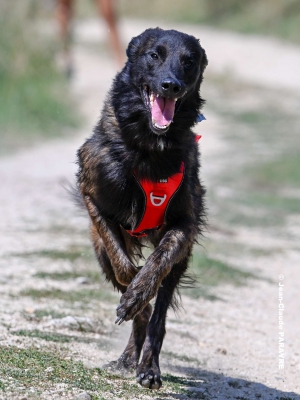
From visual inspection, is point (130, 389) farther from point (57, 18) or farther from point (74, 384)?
point (57, 18)

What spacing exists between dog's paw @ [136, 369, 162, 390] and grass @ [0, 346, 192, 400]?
0.04 meters

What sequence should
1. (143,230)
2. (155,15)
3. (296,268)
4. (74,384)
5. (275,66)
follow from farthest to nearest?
1. (155,15)
2. (275,66)
3. (296,268)
4. (143,230)
5. (74,384)

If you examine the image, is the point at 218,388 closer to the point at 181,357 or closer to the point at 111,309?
the point at 181,357

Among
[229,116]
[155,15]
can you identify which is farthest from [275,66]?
[155,15]

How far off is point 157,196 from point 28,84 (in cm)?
1161

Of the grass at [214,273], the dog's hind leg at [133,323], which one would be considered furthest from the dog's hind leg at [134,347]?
the grass at [214,273]

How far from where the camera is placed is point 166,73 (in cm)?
502

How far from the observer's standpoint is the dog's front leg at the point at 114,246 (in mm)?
5066

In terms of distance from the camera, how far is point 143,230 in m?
5.27

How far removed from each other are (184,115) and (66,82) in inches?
517

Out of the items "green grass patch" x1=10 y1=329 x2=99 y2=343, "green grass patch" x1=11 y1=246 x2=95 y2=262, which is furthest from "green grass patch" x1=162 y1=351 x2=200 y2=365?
"green grass patch" x1=11 y1=246 x2=95 y2=262

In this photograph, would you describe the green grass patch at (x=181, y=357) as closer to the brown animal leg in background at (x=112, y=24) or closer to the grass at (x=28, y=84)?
the grass at (x=28, y=84)

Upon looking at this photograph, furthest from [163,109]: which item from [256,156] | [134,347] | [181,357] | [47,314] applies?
[256,156]

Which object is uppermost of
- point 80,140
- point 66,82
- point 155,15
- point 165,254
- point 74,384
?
point 155,15
